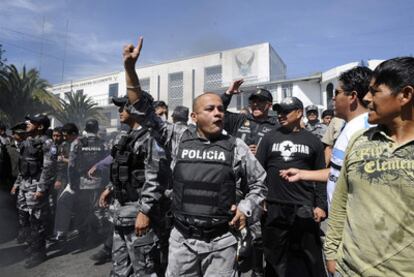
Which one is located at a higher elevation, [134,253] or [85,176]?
[85,176]

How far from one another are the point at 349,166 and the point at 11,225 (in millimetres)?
6160

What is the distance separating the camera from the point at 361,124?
6.89 feet

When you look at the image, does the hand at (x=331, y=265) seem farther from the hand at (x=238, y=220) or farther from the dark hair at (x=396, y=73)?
the dark hair at (x=396, y=73)

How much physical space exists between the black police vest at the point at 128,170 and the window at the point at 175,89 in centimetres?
4816

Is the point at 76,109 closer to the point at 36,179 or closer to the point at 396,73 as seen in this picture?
the point at 36,179

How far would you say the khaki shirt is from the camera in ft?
4.47

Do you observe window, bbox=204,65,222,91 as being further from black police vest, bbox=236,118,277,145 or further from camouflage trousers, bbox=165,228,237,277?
camouflage trousers, bbox=165,228,237,277

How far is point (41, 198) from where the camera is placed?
4531mm

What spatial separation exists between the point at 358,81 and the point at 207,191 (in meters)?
1.29

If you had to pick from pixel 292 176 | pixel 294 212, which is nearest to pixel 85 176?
pixel 294 212

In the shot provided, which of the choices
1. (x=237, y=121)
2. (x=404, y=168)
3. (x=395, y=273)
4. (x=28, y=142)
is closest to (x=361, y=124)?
(x=404, y=168)

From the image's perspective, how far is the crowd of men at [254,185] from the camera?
1457mm

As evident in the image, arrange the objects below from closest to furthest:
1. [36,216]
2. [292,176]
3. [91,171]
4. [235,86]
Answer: [292,176], [235,86], [36,216], [91,171]

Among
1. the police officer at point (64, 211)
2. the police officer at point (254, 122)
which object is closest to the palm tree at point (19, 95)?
the police officer at point (64, 211)
